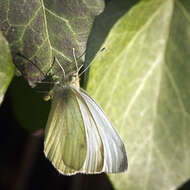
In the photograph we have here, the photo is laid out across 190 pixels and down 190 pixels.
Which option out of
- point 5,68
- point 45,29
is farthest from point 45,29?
point 5,68

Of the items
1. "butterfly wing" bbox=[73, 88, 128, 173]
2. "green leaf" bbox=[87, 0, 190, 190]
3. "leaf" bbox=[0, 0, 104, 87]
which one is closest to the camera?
"leaf" bbox=[0, 0, 104, 87]

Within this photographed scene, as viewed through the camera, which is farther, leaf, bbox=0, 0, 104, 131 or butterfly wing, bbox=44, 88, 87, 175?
butterfly wing, bbox=44, 88, 87, 175

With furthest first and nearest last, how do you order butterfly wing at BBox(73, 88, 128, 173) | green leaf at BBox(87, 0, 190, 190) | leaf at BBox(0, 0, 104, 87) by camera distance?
green leaf at BBox(87, 0, 190, 190), butterfly wing at BBox(73, 88, 128, 173), leaf at BBox(0, 0, 104, 87)

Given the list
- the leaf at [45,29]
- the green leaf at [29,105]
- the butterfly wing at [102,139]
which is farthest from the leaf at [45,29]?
the green leaf at [29,105]

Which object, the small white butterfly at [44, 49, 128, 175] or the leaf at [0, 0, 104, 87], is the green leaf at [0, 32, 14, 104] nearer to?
the leaf at [0, 0, 104, 87]

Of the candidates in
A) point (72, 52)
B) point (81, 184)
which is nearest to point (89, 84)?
point (72, 52)

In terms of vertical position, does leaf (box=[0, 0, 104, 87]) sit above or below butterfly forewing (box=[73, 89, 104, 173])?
above

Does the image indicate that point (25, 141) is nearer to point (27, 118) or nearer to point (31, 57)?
point (27, 118)

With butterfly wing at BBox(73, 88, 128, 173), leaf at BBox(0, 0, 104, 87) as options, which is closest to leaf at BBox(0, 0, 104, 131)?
leaf at BBox(0, 0, 104, 87)

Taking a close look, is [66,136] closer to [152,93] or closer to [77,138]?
[77,138]
